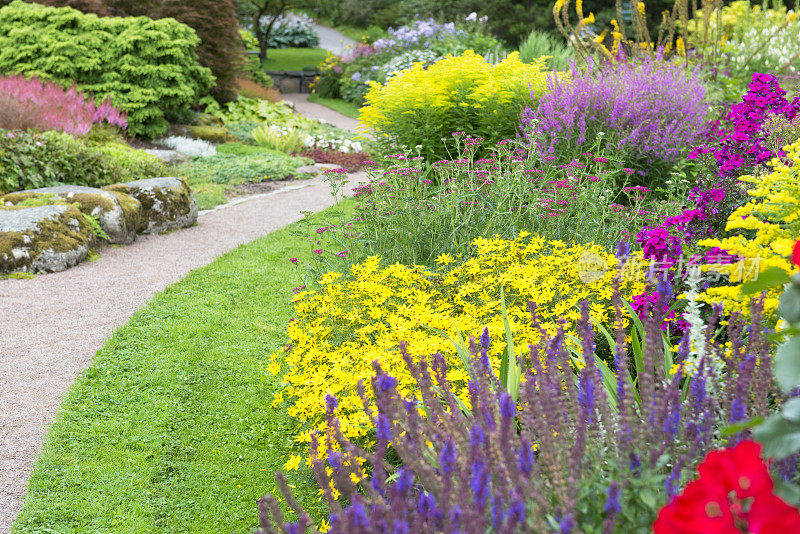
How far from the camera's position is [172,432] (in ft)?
10.9

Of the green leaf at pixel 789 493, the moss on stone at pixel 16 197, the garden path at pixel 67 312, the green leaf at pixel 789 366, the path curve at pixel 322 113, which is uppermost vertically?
the green leaf at pixel 789 366

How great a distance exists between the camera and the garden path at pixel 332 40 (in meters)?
31.2

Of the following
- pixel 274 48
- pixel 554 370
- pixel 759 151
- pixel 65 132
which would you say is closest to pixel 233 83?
pixel 65 132

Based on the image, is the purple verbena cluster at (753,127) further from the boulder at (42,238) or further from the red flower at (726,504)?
the boulder at (42,238)

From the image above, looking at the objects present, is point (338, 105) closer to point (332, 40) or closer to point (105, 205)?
point (105, 205)

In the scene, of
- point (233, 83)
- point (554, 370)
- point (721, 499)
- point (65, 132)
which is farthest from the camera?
point (233, 83)

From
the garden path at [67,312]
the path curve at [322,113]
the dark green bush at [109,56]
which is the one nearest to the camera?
the garden path at [67,312]

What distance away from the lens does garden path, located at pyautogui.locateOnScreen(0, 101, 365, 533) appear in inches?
130

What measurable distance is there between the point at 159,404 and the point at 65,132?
6151 millimetres

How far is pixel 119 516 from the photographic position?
8.98 feet

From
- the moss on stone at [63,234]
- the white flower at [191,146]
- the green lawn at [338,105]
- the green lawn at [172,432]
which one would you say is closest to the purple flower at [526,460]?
the green lawn at [172,432]

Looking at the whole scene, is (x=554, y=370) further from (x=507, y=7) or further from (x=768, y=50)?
(x=507, y=7)

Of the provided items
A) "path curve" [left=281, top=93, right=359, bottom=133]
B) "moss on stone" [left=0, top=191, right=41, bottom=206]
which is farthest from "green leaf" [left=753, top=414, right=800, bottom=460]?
"path curve" [left=281, top=93, right=359, bottom=133]

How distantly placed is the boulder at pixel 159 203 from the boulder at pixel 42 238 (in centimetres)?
100
